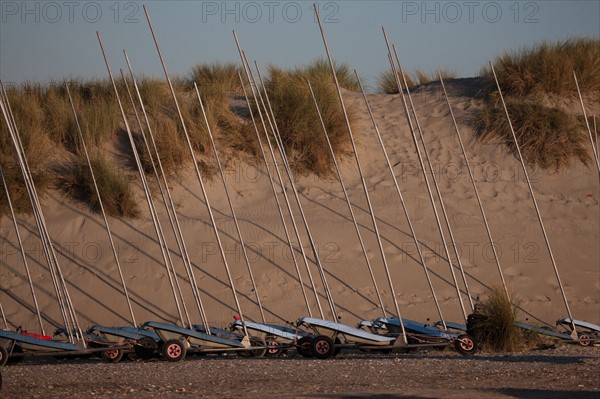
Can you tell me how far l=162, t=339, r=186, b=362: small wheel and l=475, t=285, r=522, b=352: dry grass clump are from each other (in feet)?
10.5

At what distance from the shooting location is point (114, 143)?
17891 millimetres

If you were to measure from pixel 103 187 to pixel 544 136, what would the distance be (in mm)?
7904

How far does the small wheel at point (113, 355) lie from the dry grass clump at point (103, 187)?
19.2 ft

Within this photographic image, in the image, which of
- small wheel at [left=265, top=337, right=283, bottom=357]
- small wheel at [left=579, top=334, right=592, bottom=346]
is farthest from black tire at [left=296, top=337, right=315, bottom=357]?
small wheel at [left=579, top=334, right=592, bottom=346]

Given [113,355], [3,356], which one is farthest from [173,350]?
[3,356]

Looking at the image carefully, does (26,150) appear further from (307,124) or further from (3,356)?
(3,356)

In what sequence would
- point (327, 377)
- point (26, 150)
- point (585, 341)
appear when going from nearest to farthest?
point (327, 377)
point (585, 341)
point (26, 150)

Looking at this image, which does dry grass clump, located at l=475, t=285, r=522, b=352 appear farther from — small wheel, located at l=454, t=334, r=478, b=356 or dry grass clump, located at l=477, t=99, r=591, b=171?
dry grass clump, located at l=477, t=99, r=591, b=171

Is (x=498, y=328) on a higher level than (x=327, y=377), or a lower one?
lower

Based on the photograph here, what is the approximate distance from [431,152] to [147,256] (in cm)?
602

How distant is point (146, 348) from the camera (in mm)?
10117

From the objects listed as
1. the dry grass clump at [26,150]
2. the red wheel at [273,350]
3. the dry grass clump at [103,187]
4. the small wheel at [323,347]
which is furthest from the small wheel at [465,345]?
the dry grass clump at [26,150]

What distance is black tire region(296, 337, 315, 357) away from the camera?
33.2 ft

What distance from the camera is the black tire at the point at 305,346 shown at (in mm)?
10109
